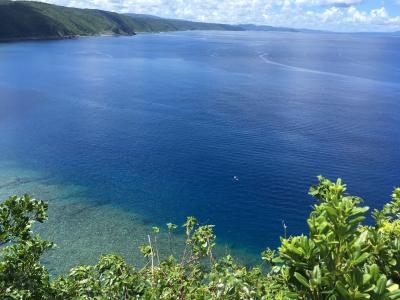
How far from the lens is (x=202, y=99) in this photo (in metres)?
83.4

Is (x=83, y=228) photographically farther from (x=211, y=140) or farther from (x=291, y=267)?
(x=291, y=267)

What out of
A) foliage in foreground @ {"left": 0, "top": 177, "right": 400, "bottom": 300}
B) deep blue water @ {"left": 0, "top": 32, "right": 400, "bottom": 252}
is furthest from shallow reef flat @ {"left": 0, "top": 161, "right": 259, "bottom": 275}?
foliage in foreground @ {"left": 0, "top": 177, "right": 400, "bottom": 300}

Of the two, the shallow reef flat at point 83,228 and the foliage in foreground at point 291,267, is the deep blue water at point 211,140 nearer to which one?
the shallow reef flat at point 83,228

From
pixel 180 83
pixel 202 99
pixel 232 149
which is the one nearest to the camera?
pixel 232 149

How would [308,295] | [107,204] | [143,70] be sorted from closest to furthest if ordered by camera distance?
[308,295], [107,204], [143,70]

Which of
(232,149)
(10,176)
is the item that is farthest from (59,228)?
(232,149)

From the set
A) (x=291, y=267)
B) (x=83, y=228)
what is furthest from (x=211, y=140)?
(x=291, y=267)

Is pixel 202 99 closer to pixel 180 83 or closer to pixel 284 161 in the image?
pixel 180 83

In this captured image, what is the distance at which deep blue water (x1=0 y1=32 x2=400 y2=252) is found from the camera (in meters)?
41.9

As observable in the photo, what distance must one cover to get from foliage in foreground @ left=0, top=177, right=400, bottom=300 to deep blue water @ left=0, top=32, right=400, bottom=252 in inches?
1019

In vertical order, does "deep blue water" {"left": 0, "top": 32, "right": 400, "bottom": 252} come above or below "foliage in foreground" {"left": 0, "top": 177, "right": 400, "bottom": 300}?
below

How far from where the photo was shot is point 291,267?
5004 mm

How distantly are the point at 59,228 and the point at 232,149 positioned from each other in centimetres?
2692

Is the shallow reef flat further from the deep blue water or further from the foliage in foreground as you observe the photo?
the foliage in foreground
